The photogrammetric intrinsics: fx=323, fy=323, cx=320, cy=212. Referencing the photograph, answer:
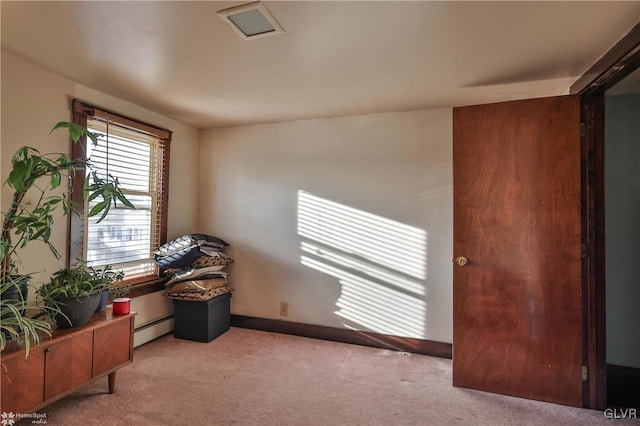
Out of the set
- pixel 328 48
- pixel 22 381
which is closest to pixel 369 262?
pixel 328 48

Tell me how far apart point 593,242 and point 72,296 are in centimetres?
331

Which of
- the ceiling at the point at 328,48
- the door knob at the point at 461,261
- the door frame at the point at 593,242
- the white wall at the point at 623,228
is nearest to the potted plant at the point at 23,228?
the ceiling at the point at 328,48

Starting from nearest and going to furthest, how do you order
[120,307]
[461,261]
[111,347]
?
[111,347] < [120,307] < [461,261]

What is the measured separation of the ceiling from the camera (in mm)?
1559

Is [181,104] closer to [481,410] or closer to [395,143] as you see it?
[395,143]

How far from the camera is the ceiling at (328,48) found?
156cm

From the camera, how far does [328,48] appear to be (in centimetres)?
190

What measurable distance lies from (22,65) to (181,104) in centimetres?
107

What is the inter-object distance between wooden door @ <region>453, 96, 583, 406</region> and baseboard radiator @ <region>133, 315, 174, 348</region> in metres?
2.72

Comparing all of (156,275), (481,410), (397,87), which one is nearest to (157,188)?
(156,275)

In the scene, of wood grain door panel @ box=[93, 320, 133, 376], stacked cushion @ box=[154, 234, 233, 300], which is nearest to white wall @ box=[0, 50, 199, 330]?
stacked cushion @ box=[154, 234, 233, 300]

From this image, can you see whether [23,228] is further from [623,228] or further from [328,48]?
[623,228]

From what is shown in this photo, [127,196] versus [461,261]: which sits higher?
[127,196]

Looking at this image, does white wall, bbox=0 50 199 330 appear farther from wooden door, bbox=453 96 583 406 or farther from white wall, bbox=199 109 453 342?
wooden door, bbox=453 96 583 406
